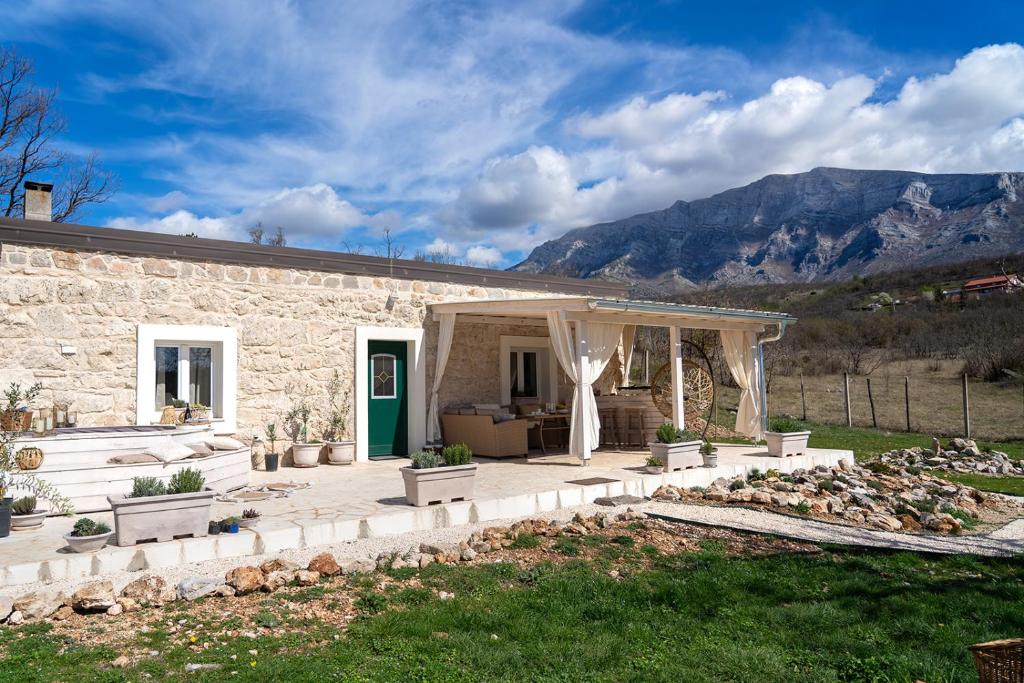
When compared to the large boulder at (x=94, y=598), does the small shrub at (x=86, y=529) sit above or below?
above

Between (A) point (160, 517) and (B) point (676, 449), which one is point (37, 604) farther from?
(B) point (676, 449)

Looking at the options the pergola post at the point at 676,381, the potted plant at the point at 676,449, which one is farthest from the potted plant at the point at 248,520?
the pergola post at the point at 676,381

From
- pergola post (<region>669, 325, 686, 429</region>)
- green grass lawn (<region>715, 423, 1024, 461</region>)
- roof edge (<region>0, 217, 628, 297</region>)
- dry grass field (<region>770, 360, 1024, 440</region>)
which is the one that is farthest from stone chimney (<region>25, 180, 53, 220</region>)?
dry grass field (<region>770, 360, 1024, 440</region>)

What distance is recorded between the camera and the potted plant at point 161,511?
506 centimetres

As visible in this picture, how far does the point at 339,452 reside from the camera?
9.61 metres

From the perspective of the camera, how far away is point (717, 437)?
13.8 metres

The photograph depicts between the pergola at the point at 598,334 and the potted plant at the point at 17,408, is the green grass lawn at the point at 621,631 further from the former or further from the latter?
the pergola at the point at 598,334

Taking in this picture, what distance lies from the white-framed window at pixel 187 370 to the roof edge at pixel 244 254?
1006 millimetres

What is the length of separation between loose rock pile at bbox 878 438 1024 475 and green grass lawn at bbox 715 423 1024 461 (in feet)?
1.18

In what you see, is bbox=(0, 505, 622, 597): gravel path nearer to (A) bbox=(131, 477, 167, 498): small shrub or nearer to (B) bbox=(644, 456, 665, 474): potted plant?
(A) bbox=(131, 477, 167, 498): small shrub

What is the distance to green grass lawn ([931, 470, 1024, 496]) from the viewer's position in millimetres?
8555

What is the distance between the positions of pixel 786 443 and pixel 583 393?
3.54m

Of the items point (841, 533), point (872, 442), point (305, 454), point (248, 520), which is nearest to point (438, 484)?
point (248, 520)

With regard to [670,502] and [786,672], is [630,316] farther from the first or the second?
[786,672]
